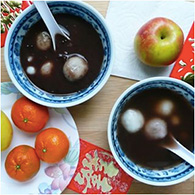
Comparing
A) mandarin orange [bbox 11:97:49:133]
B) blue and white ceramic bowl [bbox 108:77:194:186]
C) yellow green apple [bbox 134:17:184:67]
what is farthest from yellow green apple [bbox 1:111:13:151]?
yellow green apple [bbox 134:17:184:67]

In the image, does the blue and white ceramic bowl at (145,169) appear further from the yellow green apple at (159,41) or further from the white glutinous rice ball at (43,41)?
the white glutinous rice ball at (43,41)

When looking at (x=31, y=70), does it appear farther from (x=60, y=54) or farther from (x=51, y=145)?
(x=51, y=145)

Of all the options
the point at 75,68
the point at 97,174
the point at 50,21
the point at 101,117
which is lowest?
the point at 97,174

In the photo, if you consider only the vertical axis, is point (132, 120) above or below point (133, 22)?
below

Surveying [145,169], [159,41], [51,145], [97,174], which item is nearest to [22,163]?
[51,145]

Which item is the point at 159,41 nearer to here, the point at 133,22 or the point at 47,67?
the point at 133,22
